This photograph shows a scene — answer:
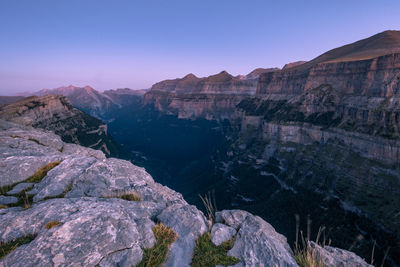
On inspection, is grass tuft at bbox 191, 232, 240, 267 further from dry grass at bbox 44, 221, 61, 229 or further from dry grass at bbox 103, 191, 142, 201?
dry grass at bbox 44, 221, 61, 229

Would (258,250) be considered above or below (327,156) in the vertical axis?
above

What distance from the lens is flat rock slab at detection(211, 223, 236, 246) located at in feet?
19.7

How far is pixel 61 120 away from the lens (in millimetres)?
83000

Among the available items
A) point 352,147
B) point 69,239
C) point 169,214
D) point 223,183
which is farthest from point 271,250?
point 223,183

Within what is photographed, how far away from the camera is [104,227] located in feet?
17.7

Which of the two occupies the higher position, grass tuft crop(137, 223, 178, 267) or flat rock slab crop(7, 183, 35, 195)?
flat rock slab crop(7, 183, 35, 195)

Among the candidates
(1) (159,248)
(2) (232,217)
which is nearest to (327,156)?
(2) (232,217)

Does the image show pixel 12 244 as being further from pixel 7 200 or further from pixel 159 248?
pixel 159 248

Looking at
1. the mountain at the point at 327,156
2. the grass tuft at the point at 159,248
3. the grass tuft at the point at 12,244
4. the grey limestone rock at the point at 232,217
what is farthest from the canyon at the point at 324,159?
the grass tuft at the point at 12,244

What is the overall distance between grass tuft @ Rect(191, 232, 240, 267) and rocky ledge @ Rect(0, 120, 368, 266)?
0.14m

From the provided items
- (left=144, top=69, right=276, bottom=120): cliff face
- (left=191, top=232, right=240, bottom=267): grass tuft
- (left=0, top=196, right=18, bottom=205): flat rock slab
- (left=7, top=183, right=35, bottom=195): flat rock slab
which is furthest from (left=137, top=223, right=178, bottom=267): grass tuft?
(left=144, top=69, right=276, bottom=120): cliff face

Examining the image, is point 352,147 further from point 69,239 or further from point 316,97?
point 69,239

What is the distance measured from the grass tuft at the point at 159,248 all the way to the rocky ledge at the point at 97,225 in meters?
0.11

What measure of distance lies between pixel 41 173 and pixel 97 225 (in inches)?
217
